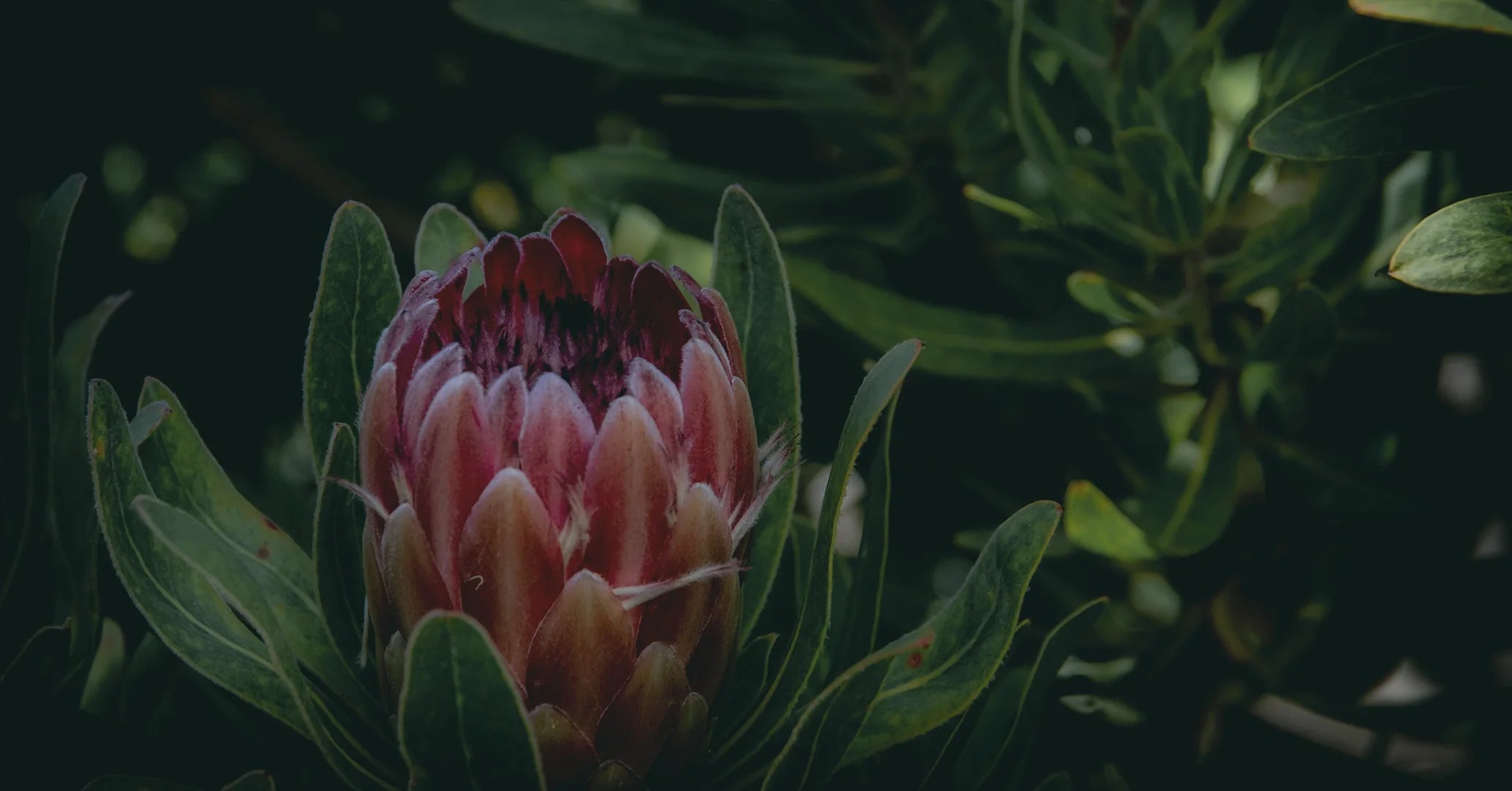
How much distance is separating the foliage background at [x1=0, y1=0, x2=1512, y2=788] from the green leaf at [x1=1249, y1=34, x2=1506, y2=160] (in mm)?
31

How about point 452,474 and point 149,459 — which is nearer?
point 452,474

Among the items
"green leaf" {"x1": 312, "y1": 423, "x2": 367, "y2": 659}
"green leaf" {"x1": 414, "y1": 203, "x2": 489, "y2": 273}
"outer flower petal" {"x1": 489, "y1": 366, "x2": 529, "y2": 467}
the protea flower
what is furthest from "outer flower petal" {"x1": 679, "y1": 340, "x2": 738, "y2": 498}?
"green leaf" {"x1": 414, "y1": 203, "x2": 489, "y2": 273}

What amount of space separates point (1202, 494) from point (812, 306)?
1.43ft

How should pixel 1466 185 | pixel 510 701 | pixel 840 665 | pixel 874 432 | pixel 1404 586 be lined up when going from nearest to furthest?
1. pixel 510 701
2. pixel 840 665
3. pixel 1466 185
4. pixel 1404 586
5. pixel 874 432

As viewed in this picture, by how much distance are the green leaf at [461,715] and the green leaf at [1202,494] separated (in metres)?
0.70

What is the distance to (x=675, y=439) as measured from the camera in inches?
30.6

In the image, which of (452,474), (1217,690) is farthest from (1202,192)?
(452,474)

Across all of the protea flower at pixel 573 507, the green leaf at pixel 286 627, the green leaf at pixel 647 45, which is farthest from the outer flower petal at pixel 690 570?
the green leaf at pixel 647 45

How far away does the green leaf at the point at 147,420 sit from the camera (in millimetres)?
867

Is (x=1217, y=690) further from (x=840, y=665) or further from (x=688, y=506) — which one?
(x=688, y=506)

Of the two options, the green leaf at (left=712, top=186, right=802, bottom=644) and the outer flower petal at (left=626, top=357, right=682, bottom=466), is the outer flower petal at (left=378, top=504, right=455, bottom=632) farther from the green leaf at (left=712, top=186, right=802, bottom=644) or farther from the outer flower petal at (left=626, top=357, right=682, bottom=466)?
the green leaf at (left=712, top=186, right=802, bottom=644)

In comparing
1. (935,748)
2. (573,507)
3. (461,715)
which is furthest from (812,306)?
(461,715)

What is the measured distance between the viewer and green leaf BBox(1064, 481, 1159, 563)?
113 centimetres

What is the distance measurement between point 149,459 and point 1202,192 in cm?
96
